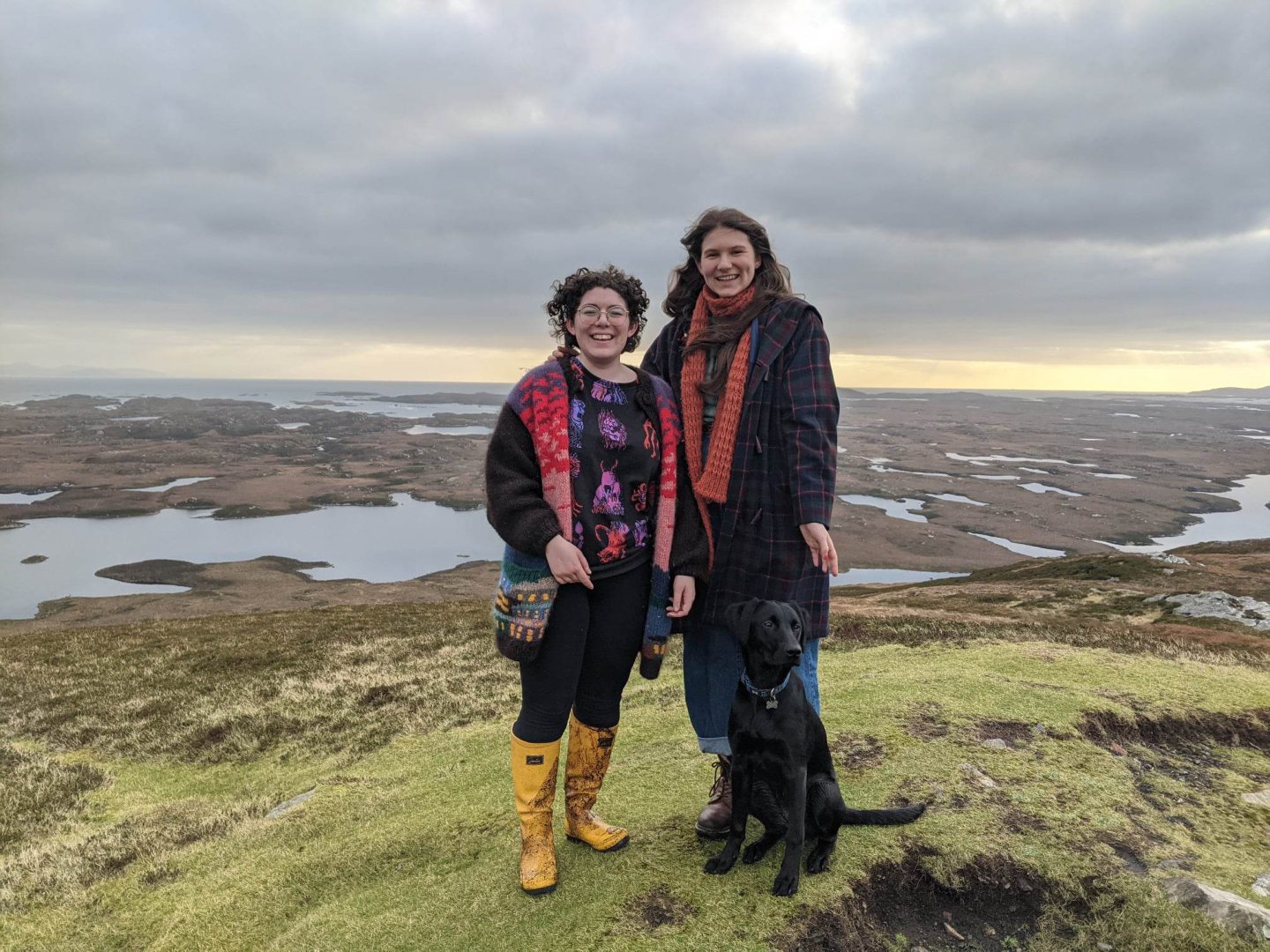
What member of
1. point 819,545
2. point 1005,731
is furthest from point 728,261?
point 1005,731

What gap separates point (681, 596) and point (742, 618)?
0.52m

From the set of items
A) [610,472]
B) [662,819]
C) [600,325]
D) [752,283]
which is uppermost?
[752,283]

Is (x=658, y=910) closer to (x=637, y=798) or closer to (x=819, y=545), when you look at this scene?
(x=637, y=798)

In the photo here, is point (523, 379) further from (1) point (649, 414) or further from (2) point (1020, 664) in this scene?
(2) point (1020, 664)

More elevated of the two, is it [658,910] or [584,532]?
[584,532]

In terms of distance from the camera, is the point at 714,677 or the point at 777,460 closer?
the point at 777,460

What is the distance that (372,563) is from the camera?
70250 mm

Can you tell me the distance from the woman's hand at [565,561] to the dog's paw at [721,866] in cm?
199

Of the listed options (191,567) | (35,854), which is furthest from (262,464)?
(35,854)

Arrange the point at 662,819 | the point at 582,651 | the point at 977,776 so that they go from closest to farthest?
the point at 582,651 → the point at 662,819 → the point at 977,776

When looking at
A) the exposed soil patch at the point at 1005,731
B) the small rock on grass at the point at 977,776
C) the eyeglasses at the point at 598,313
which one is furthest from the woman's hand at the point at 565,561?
the exposed soil patch at the point at 1005,731

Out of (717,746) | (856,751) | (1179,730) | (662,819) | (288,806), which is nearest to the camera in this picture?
(717,746)

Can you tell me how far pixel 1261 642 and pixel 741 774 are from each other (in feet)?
46.2

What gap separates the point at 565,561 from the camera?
376cm
